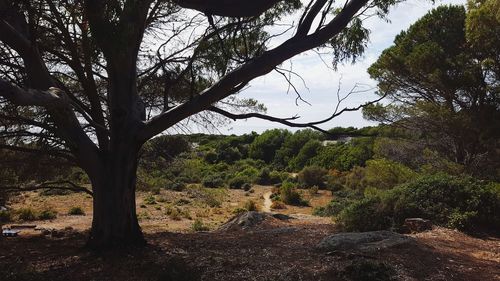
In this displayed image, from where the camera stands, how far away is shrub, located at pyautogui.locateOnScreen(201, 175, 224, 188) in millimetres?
36500

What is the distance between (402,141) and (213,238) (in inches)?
449

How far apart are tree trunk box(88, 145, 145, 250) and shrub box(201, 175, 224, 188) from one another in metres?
29.7

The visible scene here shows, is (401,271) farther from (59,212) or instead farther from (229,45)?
(59,212)

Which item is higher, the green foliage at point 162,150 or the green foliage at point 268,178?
the green foliage at point 268,178

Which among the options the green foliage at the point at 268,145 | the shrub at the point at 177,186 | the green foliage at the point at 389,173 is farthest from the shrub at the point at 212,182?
the green foliage at the point at 389,173

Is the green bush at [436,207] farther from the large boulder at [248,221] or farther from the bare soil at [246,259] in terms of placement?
the large boulder at [248,221]

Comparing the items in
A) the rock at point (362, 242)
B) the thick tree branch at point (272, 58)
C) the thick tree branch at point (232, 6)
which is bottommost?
the rock at point (362, 242)

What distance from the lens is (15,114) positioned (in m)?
6.84

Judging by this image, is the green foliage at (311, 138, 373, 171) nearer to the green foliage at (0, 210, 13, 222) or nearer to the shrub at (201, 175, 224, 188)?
the shrub at (201, 175, 224, 188)

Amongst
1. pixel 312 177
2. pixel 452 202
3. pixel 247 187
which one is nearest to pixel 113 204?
pixel 452 202

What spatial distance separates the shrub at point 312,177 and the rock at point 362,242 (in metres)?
29.2

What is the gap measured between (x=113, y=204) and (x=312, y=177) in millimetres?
30394

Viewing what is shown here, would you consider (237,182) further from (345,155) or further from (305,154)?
(305,154)

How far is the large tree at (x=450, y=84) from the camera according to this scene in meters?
14.5
